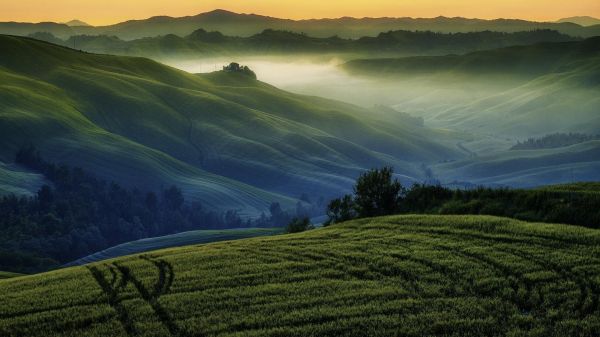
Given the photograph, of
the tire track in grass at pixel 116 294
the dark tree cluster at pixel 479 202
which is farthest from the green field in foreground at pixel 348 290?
the dark tree cluster at pixel 479 202

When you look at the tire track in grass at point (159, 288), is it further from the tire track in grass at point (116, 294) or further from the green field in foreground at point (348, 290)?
the tire track in grass at point (116, 294)

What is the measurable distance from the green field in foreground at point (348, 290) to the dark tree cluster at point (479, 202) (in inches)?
140

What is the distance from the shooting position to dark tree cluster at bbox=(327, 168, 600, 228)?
47.0 m

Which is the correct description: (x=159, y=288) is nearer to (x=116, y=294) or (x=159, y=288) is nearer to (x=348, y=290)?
(x=116, y=294)

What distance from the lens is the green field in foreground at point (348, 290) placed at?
27.7 meters

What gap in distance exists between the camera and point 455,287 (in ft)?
105

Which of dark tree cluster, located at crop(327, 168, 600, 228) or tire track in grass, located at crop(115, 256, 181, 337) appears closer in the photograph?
tire track in grass, located at crop(115, 256, 181, 337)

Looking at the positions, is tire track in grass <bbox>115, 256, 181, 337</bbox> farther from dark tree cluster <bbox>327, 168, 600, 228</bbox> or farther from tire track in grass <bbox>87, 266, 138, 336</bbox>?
dark tree cluster <bbox>327, 168, 600, 228</bbox>

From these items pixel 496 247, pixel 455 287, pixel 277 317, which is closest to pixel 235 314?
pixel 277 317

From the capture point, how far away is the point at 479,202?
55969 mm

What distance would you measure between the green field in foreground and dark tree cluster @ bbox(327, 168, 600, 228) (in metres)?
3.56

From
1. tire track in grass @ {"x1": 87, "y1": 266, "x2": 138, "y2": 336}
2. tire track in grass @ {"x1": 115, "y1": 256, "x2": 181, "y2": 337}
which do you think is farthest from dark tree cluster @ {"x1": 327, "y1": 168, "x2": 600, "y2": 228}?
tire track in grass @ {"x1": 87, "y1": 266, "x2": 138, "y2": 336}

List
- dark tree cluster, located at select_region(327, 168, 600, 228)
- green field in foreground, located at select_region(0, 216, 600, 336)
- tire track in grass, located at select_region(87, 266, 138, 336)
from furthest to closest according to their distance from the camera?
1. dark tree cluster, located at select_region(327, 168, 600, 228)
2. tire track in grass, located at select_region(87, 266, 138, 336)
3. green field in foreground, located at select_region(0, 216, 600, 336)

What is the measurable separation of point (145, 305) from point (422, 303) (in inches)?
497
